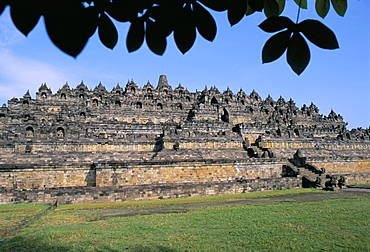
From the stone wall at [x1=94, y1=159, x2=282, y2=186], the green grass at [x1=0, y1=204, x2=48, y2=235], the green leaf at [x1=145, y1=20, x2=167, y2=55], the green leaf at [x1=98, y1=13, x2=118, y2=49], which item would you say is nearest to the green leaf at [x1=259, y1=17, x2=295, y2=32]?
the green leaf at [x1=145, y1=20, x2=167, y2=55]

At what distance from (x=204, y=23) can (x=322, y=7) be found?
3.55ft

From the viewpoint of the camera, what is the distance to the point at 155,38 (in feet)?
6.31

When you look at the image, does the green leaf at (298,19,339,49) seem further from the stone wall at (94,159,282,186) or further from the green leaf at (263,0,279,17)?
the stone wall at (94,159,282,186)

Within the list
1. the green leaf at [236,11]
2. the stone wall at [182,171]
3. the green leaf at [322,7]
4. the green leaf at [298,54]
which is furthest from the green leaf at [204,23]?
the stone wall at [182,171]

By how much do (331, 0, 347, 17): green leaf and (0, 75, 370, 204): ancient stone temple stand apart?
15.7 metres

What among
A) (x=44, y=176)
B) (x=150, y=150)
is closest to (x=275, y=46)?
(x=44, y=176)

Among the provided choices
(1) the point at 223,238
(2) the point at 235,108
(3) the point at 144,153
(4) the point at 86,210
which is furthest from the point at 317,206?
(2) the point at 235,108

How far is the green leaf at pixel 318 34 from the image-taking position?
1802 mm

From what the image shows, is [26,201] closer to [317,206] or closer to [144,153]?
[144,153]

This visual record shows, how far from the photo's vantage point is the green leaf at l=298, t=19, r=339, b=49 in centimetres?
180

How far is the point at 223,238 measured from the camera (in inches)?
292

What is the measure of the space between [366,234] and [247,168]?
16525mm

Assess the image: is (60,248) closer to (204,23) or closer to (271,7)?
(204,23)

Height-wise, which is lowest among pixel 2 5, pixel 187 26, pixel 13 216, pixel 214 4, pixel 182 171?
pixel 13 216
